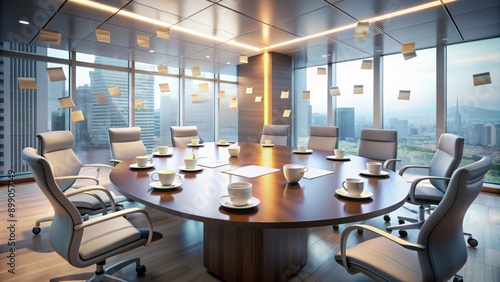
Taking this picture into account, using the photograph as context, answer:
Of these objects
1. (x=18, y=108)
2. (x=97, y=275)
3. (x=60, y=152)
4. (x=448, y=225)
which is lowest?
(x=97, y=275)

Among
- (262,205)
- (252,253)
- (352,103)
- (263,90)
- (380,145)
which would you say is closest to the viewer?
(262,205)

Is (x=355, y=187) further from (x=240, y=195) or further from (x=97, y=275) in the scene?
(x=97, y=275)

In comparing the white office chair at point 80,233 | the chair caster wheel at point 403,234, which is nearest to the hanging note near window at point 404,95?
the chair caster wheel at point 403,234

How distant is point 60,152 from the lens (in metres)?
2.67

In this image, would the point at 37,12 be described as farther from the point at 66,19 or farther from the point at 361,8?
the point at 361,8

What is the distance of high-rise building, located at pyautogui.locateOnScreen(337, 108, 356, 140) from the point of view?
20.8 feet

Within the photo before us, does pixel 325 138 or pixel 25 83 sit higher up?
pixel 25 83

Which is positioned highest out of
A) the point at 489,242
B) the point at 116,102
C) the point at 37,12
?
the point at 37,12

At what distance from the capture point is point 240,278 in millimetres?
1780

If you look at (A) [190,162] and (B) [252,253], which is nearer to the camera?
(B) [252,253]

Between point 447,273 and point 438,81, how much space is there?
489cm

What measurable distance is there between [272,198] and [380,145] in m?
2.49

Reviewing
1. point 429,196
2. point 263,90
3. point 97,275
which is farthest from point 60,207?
point 263,90

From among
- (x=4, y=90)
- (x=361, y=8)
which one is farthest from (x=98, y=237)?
(x=4, y=90)
